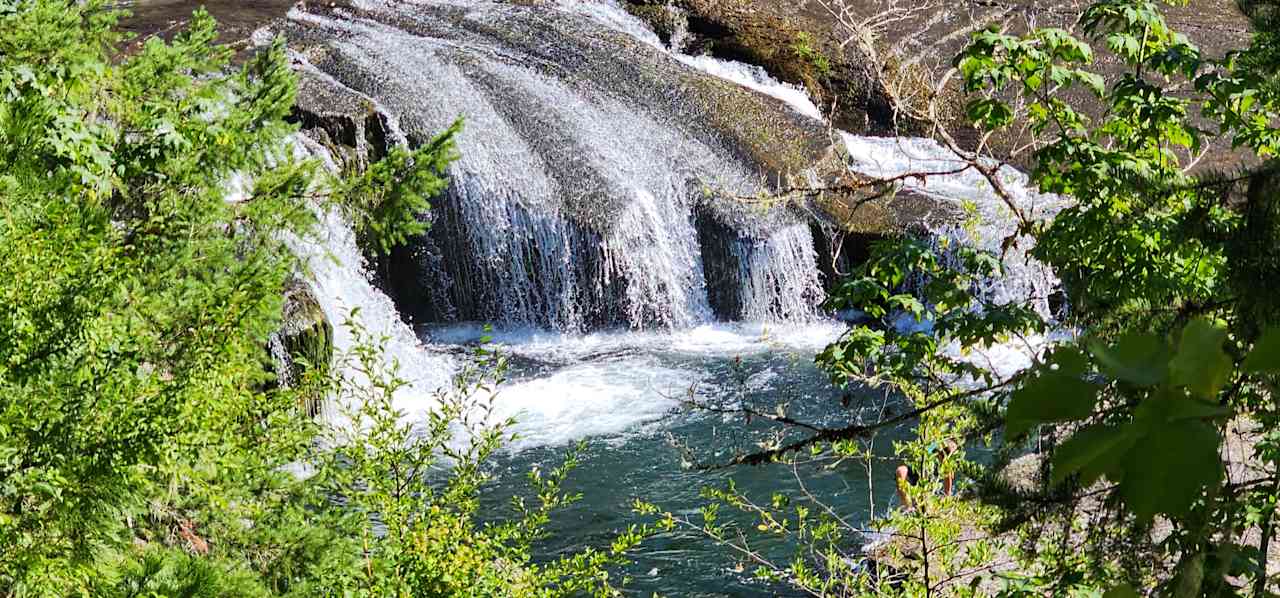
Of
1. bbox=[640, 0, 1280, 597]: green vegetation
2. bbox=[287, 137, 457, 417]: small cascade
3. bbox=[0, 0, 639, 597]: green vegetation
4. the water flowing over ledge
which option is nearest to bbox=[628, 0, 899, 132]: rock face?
the water flowing over ledge

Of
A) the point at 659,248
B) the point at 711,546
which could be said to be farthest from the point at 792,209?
the point at 711,546

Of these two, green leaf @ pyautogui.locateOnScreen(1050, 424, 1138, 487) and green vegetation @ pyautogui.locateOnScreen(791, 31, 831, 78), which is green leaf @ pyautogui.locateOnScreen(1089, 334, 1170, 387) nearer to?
green leaf @ pyautogui.locateOnScreen(1050, 424, 1138, 487)

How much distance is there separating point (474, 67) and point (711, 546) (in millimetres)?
9050

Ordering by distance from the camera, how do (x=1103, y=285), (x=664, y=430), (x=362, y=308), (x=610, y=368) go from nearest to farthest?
1. (x=1103, y=285)
2. (x=664, y=430)
3. (x=362, y=308)
4. (x=610, y=368)

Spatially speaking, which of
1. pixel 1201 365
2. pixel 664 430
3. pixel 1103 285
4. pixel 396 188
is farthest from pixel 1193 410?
pixel 664 430

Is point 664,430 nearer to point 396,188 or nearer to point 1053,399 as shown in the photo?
point 396,188

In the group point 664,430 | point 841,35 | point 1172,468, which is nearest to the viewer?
point 1172,468

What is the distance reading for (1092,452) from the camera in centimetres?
58

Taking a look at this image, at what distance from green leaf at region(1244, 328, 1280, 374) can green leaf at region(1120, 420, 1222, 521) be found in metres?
0.06

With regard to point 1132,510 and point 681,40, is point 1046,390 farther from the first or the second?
point 681,40

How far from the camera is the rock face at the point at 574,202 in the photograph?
574 inches

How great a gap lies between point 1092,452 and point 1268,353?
11cm

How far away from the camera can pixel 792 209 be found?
14953 mm

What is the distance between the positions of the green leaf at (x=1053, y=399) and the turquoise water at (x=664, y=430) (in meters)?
8.14
